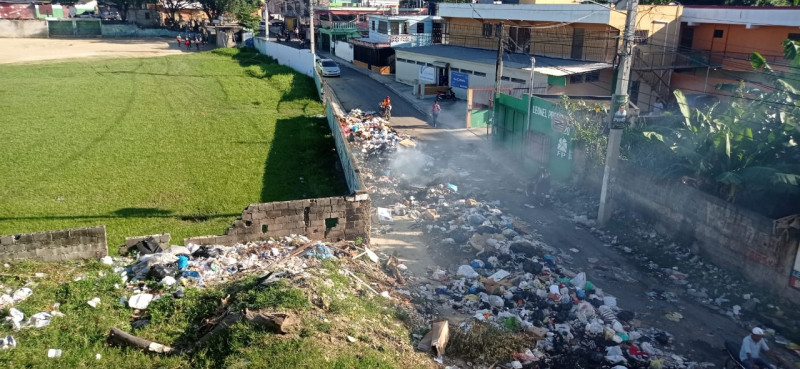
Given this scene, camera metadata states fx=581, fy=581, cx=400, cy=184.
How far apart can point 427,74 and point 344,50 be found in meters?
16.8

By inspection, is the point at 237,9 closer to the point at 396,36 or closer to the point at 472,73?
the point at 396,36

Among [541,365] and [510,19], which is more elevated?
[510,19]

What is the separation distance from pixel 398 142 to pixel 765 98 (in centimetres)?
1227

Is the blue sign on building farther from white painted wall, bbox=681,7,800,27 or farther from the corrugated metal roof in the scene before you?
white painted wall, bbox=681,7,800,27

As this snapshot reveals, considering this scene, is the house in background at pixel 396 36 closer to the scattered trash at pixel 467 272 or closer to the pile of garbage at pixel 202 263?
the scattered trash at pixel 467 272

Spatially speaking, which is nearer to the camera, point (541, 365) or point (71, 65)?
point (541, 365)

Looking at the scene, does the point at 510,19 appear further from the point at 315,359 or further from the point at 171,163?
the point at 315,359

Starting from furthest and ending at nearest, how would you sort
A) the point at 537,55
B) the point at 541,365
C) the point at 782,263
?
the point at 537,55
the point at 782,263
the point at 541,365

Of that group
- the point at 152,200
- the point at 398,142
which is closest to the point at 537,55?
the point at 398,142

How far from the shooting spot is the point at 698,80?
26188 mm

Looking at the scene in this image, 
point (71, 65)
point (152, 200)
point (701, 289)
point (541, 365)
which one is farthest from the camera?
point (71, 65)

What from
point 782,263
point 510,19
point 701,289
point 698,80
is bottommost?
point 701,289

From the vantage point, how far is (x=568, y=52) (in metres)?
27.1

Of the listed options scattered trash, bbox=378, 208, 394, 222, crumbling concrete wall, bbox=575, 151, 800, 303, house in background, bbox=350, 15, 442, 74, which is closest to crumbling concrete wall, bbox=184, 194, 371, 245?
scattered trash, bbox=378, 208, 394, 222
